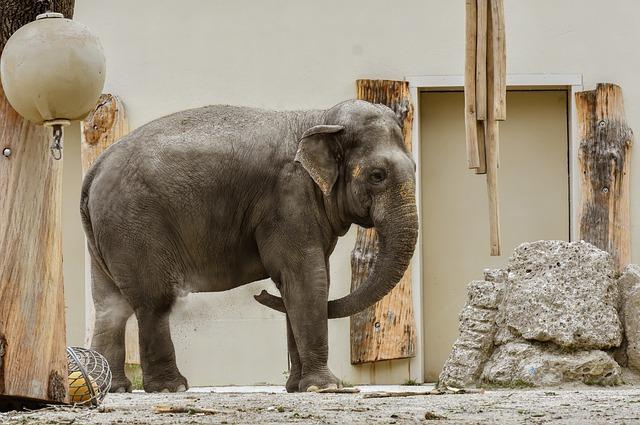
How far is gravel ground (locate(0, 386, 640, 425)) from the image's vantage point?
7.69 meters

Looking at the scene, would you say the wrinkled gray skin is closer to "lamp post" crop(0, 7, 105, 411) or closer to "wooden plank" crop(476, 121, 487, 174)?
"wooden plank" crop(476, 121, 487, 174)

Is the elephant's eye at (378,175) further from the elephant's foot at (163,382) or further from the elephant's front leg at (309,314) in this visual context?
the elephant's foot at (163,382)

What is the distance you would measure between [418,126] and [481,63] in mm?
3177

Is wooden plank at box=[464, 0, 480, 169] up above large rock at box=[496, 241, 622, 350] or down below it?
above

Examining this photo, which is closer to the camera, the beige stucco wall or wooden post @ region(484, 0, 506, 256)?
wooden post @ region(484, 0, 506, 256)

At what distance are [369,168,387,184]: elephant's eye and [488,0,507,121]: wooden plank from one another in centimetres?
81

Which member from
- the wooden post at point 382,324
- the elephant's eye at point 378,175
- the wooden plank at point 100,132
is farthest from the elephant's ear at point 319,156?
the wooden plank at point 100,132

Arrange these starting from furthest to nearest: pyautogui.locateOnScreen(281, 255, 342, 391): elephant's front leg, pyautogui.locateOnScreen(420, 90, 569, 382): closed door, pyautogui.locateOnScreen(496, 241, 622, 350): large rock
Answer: pyautogui.locateOnScreen(420, 90, 569, 382): closed door < pyautogui.locateOnScreen(496, 241, 622, 350): large rock < pyautogui.locateOnScreen(281, 255, 342, 391): elephant's front leg

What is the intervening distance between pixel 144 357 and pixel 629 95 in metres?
4.69

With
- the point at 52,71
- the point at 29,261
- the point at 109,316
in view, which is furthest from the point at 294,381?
the point at 52,71

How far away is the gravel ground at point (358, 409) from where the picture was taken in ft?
25.2

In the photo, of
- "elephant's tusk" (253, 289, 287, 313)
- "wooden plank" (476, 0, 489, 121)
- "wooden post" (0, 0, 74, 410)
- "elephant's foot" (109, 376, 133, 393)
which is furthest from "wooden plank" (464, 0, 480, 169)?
"wooden post" (0, 0, 74, 410)

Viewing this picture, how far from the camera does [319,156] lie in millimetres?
10656

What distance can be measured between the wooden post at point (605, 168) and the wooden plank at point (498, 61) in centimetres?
319
